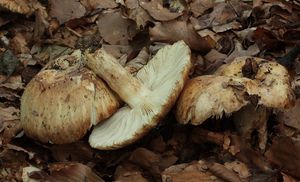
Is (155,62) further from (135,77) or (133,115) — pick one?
(133,115)

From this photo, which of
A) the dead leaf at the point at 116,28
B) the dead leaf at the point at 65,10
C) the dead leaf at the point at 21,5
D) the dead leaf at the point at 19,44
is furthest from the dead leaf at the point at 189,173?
the dead leaf at the point at 21,5

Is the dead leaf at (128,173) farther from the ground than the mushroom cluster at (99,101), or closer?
closer

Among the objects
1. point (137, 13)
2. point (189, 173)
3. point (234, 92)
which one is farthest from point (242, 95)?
point (137, 13)

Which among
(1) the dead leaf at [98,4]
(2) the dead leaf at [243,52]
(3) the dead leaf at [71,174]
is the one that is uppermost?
(1) the dead leaf at [98,4]

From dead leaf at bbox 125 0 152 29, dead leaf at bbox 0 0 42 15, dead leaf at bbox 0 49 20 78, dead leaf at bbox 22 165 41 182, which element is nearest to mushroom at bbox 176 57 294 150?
dead leaf at bbox 22 165 41 182

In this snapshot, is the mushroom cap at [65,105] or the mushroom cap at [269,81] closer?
the mushroom cap at [269,81]

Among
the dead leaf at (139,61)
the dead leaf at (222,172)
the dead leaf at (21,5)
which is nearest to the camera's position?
the dead leaf at (222,172)

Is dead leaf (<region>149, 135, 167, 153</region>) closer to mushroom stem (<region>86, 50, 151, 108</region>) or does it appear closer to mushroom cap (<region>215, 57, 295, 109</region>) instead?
mushroom stem (<region>86, 50, 151, 108</region>)

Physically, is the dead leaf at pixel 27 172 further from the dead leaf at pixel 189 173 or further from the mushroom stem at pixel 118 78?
the dead leaf at pixel 189 173
